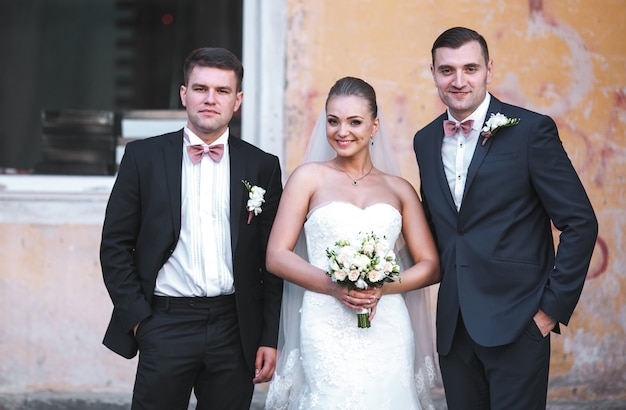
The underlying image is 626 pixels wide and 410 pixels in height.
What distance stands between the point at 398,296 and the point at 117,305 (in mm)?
1250

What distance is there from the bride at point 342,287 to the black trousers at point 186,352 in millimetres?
304

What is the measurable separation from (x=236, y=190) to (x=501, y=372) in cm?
136

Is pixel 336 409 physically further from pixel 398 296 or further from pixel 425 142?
pixel 425 142

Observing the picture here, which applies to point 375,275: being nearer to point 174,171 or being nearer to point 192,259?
point 192,259

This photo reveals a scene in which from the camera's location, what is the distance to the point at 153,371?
3.60 m

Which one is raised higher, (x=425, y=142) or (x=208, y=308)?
(x=425, y=142)

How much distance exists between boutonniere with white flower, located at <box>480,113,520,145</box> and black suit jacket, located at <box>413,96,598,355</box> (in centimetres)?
3

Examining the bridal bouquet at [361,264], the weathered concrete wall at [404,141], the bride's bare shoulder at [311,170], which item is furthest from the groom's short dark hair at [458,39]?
the weathered concrete wall at [404,141]

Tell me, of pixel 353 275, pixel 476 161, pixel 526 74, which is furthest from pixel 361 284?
pixel 526 74

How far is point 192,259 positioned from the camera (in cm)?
364

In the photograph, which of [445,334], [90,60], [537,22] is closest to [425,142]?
[445,334]

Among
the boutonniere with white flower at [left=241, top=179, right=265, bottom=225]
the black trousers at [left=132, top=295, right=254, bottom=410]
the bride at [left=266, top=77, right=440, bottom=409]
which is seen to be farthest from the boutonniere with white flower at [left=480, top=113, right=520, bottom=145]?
the black trousers at [left=132, top=295, right=254, bottom=410]

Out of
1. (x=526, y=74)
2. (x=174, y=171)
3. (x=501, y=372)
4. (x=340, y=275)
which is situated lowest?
(x=501, y=372)

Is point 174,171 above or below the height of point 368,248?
above
